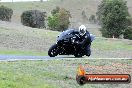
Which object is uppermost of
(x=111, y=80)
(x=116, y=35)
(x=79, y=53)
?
(x=111, y=80)

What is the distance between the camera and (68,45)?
24.2 m

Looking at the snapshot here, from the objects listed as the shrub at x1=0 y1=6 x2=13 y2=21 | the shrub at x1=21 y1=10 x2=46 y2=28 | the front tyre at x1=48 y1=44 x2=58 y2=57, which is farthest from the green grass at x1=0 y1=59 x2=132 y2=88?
the shrub at x1=0 y1=6 x2=13 y2=21

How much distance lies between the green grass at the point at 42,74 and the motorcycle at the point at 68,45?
1.60 meters

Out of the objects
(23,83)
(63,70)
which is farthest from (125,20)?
(23,83)

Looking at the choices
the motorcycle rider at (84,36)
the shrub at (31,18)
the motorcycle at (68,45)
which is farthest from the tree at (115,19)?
the motorcycle rider at (84,36)

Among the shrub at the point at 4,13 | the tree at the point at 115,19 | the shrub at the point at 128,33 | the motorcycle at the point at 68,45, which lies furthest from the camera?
the shrub at the point at 4,13

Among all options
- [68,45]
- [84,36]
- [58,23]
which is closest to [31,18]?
[58,23]

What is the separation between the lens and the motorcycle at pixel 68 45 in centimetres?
2391

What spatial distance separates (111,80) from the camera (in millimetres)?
9531

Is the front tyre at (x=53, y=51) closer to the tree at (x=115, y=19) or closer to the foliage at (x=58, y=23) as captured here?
the tree at (x=115, y=19)

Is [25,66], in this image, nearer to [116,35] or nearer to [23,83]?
[23,83]

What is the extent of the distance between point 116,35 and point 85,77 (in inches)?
2833

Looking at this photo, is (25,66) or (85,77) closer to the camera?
(85,77)

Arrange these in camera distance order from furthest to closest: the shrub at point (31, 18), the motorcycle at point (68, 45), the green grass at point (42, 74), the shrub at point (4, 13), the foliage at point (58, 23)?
the foliage at point (58, 23) → the shrub at point (4, 13) → the shrub at point (31, 18) → the motorcycle at point (68, 45) → the green grass at point (42, 74)
